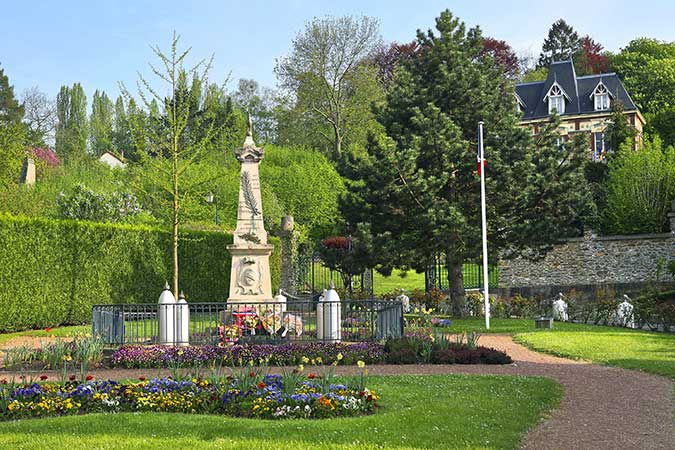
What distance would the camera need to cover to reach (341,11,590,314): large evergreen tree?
77.6 feet

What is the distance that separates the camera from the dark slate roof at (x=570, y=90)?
53.8 m

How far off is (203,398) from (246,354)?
5.01 meters

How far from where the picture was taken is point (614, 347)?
A: 672 inches

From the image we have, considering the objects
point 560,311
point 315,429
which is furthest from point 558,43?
point 315,429

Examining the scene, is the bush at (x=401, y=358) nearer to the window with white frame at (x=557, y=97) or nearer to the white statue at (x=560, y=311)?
the white statue at (x=560, y=311)

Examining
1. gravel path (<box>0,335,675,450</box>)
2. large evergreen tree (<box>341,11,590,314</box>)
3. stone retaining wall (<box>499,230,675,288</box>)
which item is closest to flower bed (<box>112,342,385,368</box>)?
gravel path (<box>0,335,675,450</box>)

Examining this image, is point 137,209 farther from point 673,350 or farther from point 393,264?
point 673,350

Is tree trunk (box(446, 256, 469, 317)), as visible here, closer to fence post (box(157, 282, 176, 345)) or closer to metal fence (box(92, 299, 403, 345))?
metal fence (box(92, 299, 403, 345))

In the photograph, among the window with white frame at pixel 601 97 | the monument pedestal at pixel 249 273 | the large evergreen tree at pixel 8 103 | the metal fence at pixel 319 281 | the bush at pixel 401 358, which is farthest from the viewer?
the large evergreen tree at pixel 8 103

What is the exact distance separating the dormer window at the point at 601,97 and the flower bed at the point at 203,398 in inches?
1928

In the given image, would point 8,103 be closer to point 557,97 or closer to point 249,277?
point 557,97

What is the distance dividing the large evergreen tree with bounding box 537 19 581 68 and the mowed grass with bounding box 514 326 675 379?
53292mm

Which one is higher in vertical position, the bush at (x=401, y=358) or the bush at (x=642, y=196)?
the bush at (x=642, y=196)

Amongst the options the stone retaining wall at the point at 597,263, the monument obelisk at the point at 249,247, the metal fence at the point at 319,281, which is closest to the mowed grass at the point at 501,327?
the monument obelisk at the point at 249,247
